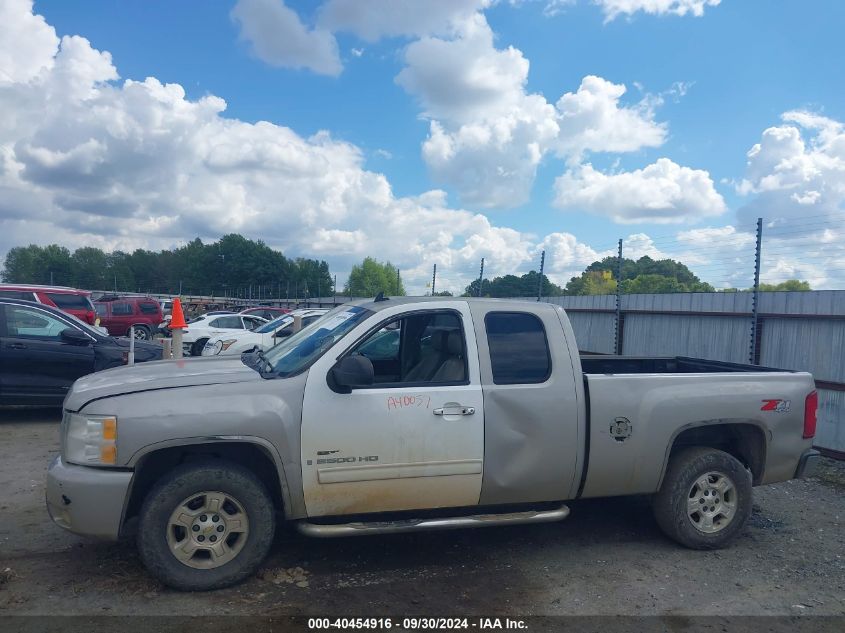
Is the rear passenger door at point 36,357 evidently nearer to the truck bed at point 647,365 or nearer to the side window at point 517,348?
the side window at point 517,348

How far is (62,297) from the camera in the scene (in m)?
18.1

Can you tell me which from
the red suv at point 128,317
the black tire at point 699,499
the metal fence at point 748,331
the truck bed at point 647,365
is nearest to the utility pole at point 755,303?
the metal fence at point 748,331

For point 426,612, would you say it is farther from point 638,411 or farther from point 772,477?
point 772,477

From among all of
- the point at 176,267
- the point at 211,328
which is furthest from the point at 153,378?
the point at 176,267

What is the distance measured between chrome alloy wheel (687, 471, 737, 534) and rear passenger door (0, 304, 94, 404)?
8018 millimetres

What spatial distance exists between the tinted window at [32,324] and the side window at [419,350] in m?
6.22

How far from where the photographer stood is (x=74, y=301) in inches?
725

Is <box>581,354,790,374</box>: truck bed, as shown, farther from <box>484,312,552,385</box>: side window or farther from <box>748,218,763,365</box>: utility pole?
<box>748,218,763,365</box>: utility pole

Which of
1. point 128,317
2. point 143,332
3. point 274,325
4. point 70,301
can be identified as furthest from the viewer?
point 128,317

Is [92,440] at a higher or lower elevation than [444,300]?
lower

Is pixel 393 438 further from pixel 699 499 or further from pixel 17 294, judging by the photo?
pixel 17 294

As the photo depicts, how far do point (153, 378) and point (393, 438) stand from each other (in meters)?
1.68

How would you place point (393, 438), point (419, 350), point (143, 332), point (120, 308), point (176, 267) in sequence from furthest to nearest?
point (176, 267)
point (120, 308)
point (143, 332)
point (419, 350)
point (393, 438)

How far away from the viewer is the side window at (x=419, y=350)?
4.73 m
